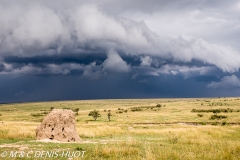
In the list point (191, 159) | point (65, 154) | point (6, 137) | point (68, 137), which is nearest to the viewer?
point (191, 159)

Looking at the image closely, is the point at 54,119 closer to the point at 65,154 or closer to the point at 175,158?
the point at 65,154

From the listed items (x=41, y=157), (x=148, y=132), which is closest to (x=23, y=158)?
(x=41, y=157)

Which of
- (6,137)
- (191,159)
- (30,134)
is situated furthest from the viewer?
(30,134)

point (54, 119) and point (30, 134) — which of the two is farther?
point (30, 134)

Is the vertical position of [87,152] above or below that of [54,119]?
below

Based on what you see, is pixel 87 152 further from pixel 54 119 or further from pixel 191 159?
pixel 54 119

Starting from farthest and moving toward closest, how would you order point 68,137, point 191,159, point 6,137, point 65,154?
point 6,137 → point 68,137 → point 65,154 → point 191,159

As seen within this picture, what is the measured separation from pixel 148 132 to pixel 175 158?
2076cm

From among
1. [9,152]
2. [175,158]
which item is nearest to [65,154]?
[9,152]

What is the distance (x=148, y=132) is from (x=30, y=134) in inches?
615

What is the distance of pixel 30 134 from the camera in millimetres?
29312

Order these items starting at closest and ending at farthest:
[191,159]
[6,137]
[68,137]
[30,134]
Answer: [191,159], [68,137], [6,137], [30,134]

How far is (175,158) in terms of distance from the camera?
47.8 ft

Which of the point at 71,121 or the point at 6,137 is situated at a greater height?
the point at 71,121
